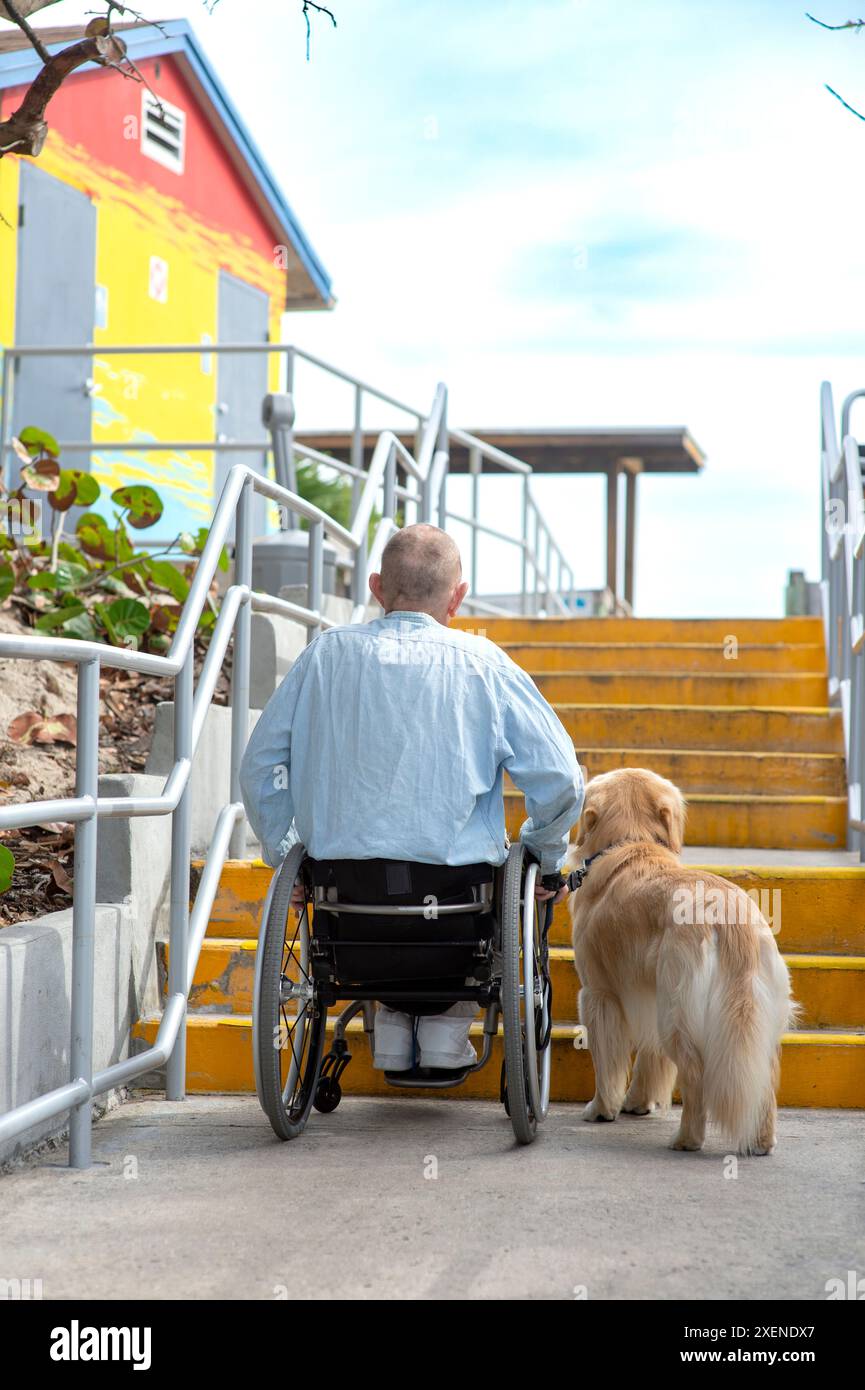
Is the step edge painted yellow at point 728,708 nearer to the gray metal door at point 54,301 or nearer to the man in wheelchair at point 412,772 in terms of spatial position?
the man in wheelchair at point 412,772

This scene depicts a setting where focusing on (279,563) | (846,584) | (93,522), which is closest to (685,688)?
(846,584)

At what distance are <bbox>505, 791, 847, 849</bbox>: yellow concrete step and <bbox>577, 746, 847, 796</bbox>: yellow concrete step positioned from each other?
37 cm

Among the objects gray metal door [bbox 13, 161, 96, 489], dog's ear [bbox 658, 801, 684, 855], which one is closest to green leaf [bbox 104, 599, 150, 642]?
dog's ear [bbox 658, 801, 684, 855]

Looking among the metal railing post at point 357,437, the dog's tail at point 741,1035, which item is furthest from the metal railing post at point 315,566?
the metal railing post at point 357,437

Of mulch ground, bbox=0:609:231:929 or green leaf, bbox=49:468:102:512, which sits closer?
mulch ground, bbox=0:609:231:929

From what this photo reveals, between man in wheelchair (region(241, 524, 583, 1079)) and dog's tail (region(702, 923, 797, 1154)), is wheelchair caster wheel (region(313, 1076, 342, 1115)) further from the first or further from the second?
dog's tail (region(702, 923, 797, 1154))

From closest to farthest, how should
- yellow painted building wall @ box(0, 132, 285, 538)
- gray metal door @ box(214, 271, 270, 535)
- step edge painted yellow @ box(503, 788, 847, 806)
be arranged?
step edge painted yellow @ box(503, 788, 847, 806)
yellow painted building wall @ box(0, 132, 285, 538)
gray metal door @ box(214, 271, 270, 535)

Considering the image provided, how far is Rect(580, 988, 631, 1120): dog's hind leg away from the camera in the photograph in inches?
141

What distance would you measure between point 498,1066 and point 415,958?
787 millimetres

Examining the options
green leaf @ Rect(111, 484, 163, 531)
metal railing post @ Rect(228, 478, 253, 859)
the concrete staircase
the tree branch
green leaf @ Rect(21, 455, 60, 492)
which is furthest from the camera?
green leaf @ Rect(111, 484, 163, 531)

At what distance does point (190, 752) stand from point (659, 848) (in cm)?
130

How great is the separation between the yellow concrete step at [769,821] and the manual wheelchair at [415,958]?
2289mm

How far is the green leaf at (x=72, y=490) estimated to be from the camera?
21.4 feet
